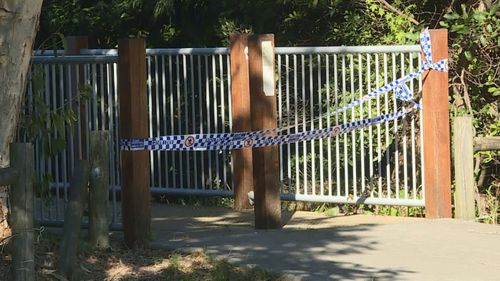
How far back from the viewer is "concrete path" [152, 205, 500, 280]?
6.95m

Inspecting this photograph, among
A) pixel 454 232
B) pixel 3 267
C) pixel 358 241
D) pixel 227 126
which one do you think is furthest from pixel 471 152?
pixel 3 267

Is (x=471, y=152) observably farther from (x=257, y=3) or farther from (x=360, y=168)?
(x=257, y=3)

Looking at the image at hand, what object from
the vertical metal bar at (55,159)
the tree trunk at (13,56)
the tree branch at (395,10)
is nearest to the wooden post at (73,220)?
the tree trunk at (13,56)

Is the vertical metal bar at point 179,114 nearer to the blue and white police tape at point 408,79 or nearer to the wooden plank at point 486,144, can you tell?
the blue and white police tape at point 408,79

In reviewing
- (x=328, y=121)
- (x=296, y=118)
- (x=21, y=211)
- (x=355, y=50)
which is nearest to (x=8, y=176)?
(x=21, y=211)

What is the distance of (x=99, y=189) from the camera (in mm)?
7160

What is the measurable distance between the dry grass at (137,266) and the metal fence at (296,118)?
1362 millimetres

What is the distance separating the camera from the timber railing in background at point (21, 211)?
18.2ft

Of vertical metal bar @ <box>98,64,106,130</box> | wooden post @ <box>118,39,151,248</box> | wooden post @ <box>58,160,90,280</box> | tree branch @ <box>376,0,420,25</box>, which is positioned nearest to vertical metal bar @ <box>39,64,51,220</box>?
vertical metal bar @ <box>98,64,106,130</box>

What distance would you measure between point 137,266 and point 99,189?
26.9 inches

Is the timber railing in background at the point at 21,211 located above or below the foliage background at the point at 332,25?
below

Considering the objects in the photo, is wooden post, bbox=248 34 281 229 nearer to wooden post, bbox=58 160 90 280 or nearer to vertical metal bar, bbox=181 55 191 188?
vertical metal bar, bbox=181 55 191 188

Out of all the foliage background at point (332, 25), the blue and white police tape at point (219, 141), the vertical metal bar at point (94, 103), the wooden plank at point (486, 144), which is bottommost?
the wooden plank at point (486, 144)

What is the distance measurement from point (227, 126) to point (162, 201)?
4.50 feet
